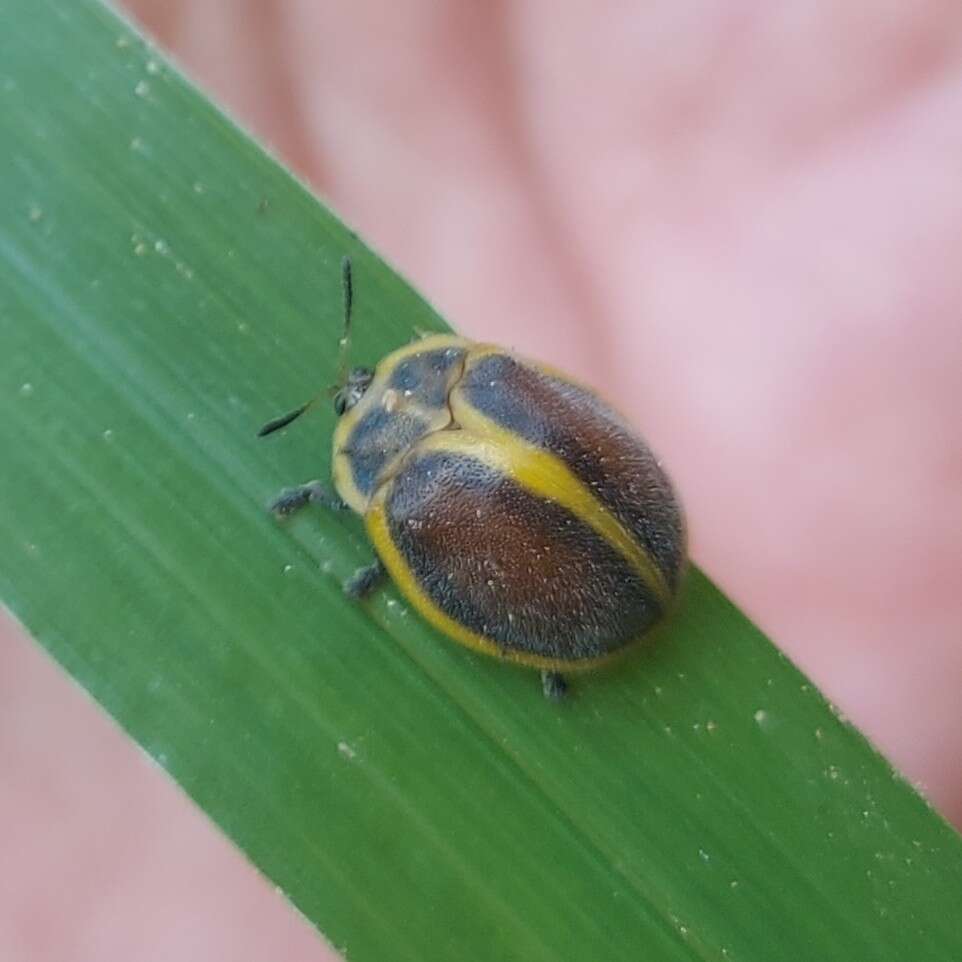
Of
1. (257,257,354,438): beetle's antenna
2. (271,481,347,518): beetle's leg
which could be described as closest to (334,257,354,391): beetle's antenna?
(257,257,354,438): beetle's antenna

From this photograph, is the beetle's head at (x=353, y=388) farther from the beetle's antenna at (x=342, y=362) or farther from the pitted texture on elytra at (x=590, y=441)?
the pitted texture on elytra at (x=590, y=441)

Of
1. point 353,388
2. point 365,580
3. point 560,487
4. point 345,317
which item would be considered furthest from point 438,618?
point 345,317

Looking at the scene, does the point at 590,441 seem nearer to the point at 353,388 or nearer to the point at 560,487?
the point at 560,487

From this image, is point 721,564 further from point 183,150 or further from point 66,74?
point 66,74

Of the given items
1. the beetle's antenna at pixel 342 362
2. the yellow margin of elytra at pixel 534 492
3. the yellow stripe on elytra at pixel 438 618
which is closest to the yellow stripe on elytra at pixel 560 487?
the yellow margin of elytra at pixel 534 492

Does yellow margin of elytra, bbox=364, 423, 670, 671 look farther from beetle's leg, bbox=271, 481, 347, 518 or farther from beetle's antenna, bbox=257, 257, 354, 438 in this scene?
beetle's antenna, bbox=257, 257, 354, 438

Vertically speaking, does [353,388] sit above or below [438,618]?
above

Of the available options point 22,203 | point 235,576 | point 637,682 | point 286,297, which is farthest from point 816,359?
point 22,203
